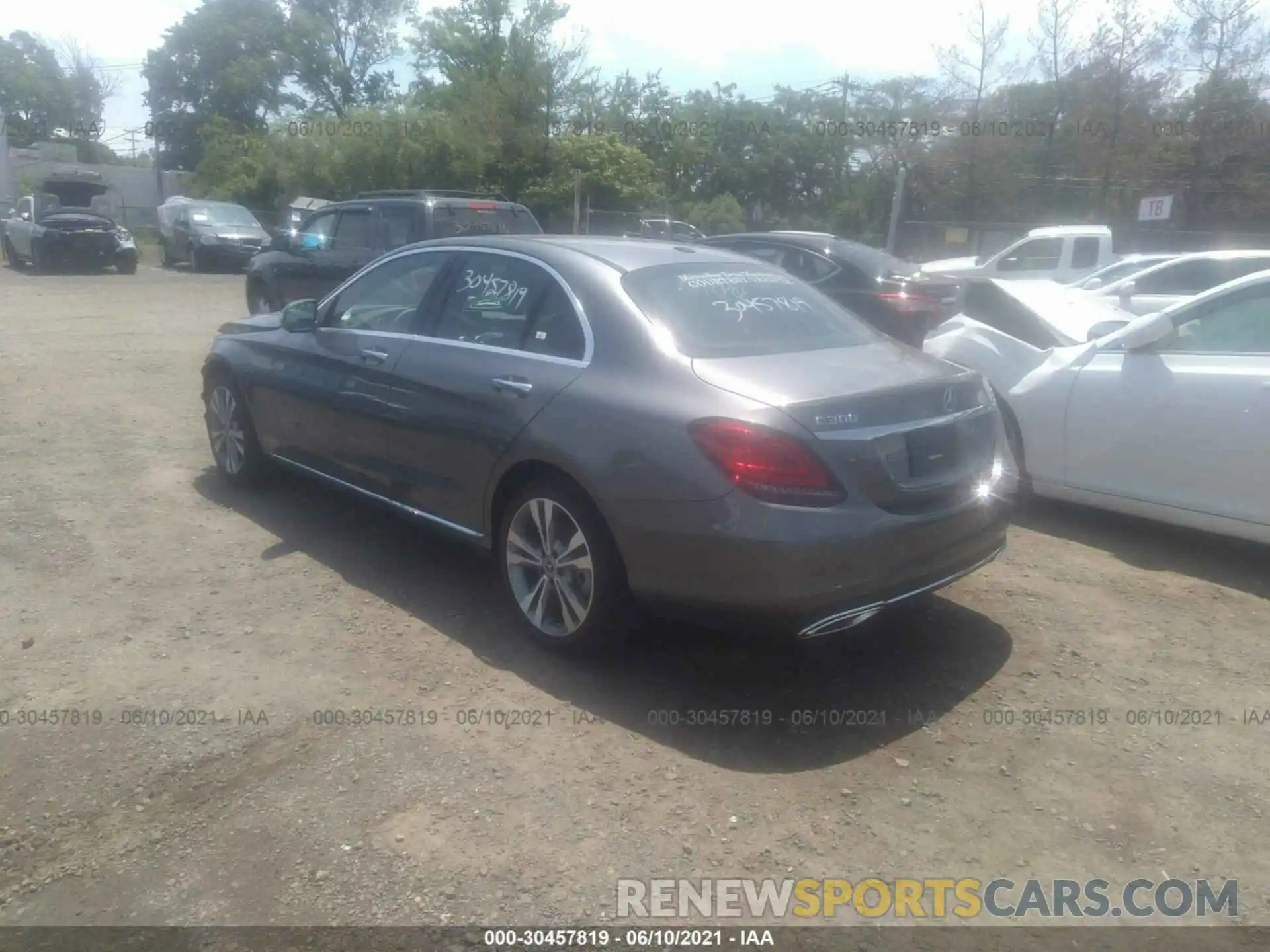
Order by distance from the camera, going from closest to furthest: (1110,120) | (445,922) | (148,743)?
(445,922) < (148,743) < (1110,120)

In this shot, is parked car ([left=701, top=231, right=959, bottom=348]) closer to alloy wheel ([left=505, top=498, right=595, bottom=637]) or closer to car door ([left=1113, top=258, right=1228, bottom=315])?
car door ([left=1113, top=258, right=1228, bottom=315])

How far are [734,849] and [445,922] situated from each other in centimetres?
85

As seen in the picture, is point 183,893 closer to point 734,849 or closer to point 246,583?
point 734,849

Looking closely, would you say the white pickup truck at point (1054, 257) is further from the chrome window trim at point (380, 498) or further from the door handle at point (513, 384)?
the door handle at point (513, 384)

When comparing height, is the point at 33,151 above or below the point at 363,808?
above

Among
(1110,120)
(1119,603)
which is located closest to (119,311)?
(1119,603)

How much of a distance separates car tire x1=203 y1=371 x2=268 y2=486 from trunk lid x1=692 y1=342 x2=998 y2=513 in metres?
3.32

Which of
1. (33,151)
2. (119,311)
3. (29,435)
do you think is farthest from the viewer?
(33,151)

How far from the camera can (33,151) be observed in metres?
53.2

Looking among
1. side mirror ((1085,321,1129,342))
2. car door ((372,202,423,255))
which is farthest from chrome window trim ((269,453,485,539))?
car door ((372,202,423,255))

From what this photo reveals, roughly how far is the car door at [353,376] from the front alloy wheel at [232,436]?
35 cm

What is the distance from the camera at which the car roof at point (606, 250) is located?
463cm

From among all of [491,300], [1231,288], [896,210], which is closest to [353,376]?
[491,300]

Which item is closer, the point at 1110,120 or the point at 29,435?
the point at 29,435
